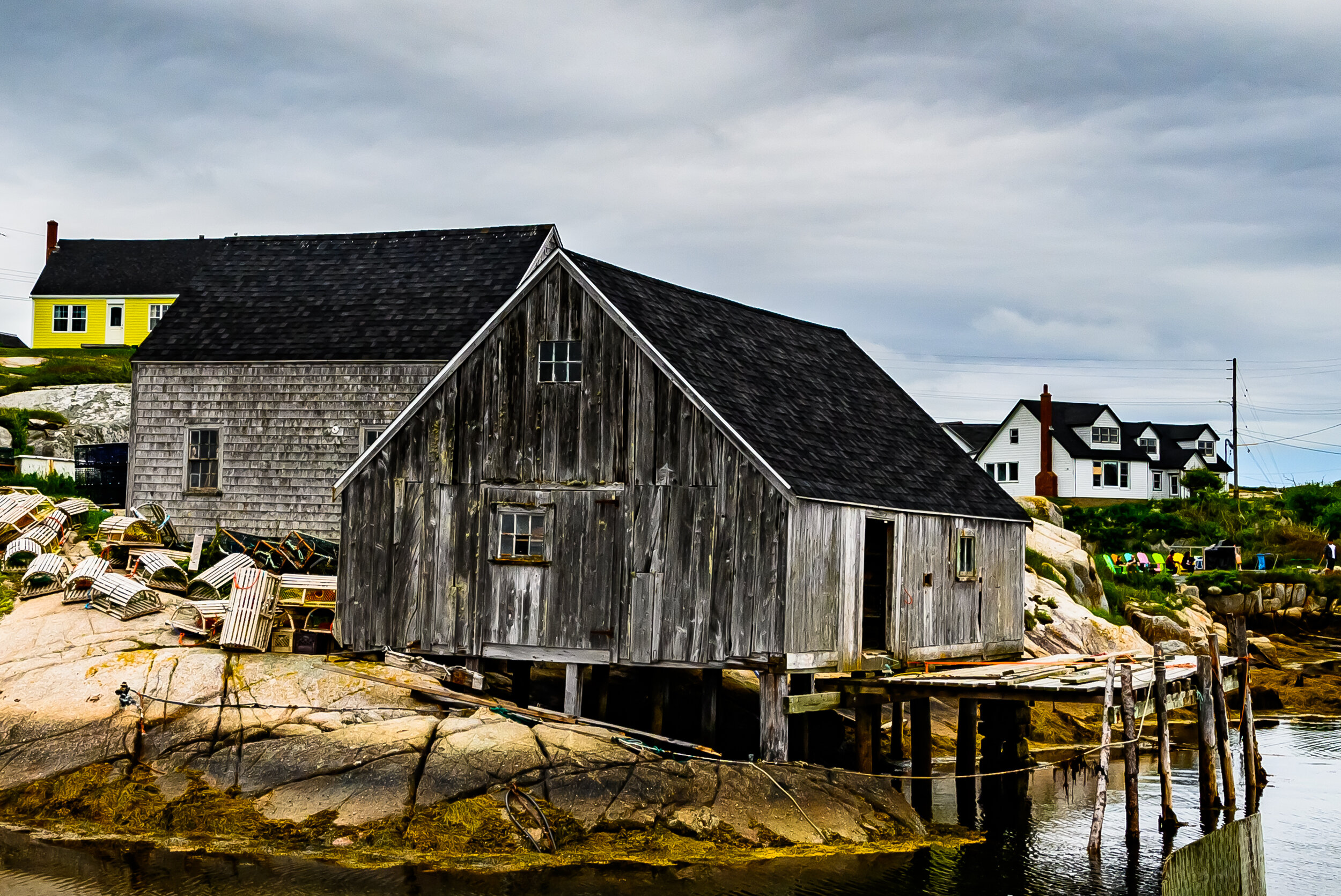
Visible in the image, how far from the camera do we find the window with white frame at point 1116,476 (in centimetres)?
7694

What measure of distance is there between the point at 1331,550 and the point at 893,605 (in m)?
39.4

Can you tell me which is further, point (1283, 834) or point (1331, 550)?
point (1331, 550)

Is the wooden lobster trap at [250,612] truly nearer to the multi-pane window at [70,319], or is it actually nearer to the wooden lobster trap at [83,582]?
the wooden lobster trap at [83,582]

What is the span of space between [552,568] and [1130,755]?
369 inches

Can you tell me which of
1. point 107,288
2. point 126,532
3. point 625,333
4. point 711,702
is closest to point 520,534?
point 625,333

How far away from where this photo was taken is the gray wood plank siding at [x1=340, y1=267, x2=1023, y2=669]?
2189 cm

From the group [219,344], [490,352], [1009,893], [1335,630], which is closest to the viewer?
[1009,893]

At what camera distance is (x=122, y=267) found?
6066 cm

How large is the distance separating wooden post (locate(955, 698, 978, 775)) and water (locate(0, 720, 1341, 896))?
4.31ft

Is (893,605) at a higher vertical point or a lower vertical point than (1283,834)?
higher

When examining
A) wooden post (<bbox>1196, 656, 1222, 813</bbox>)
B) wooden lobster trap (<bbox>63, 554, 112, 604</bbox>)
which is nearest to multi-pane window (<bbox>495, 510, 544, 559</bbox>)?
wooden lobster trap (<bbox>63, 554, 112, 604</bbox>)

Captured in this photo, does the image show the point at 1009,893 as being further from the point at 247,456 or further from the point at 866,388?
the point at 247,456

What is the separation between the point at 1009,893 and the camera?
62.8ft

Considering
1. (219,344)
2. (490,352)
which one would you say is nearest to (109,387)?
(219,344)
